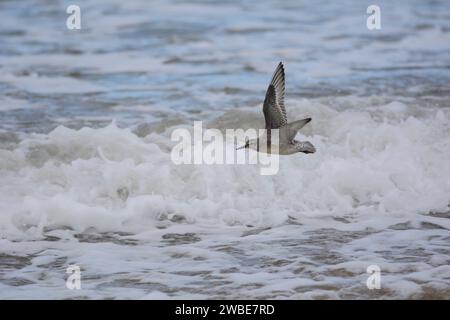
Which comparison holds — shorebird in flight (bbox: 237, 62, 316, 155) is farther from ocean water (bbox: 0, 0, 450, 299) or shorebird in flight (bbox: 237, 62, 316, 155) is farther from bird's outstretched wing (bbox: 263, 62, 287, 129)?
ocean water (bbox: 0, 0, 450, 299)

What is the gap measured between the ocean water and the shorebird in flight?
641 mm

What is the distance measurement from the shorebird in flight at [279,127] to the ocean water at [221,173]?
64 centimetres

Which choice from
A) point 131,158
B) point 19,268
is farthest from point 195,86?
point 19,268

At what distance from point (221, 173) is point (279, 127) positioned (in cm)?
132

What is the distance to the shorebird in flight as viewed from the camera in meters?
6.81

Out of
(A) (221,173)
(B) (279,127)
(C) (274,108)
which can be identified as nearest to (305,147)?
(B) (279,127)

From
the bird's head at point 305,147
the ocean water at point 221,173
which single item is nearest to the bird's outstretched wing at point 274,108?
the bird's head at point 305,147

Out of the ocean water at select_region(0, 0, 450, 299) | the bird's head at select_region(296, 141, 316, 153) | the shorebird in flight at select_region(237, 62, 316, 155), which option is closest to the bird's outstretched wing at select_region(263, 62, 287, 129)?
the shorebird in flight at select_region(237, 62, 316, 155)

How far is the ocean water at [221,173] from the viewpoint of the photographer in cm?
603

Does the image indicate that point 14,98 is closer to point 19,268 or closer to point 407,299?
point 19,268

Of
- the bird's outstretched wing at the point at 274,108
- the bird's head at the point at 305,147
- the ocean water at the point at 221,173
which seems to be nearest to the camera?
the ocean water at the point at 221,173

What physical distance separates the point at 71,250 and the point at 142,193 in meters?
1.33

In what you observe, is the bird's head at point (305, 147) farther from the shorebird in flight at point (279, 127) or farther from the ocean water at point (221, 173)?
the ocean water at point (221, 173)
